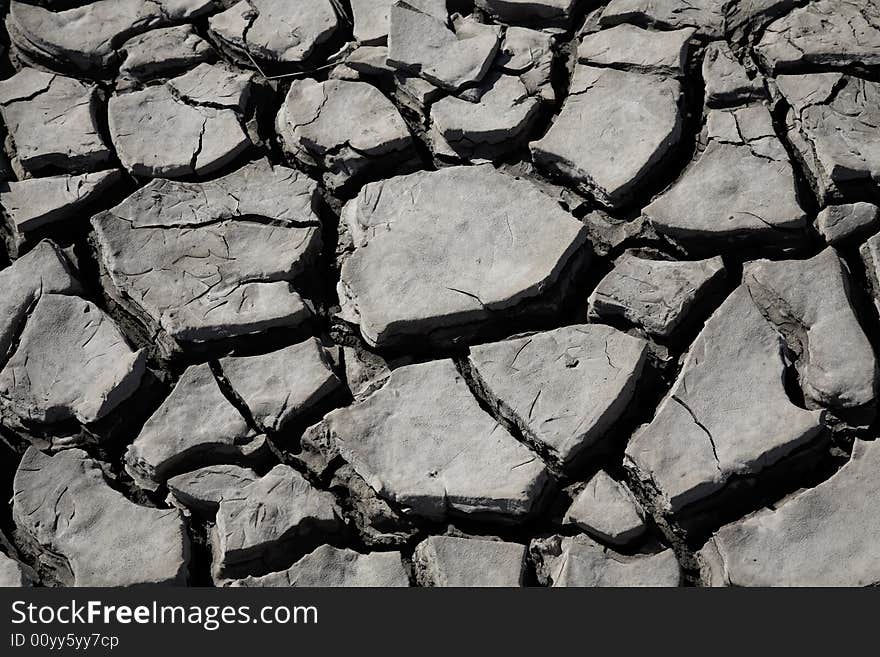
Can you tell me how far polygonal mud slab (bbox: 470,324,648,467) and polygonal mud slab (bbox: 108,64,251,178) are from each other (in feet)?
2.44

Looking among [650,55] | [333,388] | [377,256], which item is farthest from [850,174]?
[333,388]

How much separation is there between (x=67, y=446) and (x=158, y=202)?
1.75 feet

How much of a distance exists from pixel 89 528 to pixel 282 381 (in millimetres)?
410

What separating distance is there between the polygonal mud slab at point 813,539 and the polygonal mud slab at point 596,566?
73 mm

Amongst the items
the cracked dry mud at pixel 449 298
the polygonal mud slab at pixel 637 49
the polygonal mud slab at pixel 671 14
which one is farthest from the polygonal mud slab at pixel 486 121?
the polygonal mud slab at pixel 671 14

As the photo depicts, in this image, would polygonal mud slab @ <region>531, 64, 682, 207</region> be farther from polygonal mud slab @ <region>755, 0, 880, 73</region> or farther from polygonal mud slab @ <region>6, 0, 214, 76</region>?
polygonal mud slab @ <region>6, 0, 214, 76</region>

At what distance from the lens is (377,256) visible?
1.74 metres

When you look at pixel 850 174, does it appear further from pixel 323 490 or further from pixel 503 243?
pixel 323 490

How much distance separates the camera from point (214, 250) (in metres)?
1.81

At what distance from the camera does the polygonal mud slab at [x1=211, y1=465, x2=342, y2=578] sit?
1.50 m

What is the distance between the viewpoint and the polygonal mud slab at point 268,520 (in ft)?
4.91

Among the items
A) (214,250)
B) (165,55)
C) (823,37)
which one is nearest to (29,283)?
(214,250)

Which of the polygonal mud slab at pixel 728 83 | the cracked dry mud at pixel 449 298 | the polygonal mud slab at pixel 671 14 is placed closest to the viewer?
the cracked dry mud at pixel 449 298

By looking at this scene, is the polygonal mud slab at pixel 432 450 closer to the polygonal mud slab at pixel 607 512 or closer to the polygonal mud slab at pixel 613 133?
the polygonal mud slab at pixel 607 512
